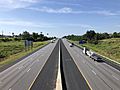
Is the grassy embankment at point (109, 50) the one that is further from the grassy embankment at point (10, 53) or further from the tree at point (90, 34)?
the tree at point (90, 34)

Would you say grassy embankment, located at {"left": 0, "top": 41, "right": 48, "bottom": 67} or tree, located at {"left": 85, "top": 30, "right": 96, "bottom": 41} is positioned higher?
tree, located at {"left": 85, "top": 30, "right": 96, "bottom": 41}

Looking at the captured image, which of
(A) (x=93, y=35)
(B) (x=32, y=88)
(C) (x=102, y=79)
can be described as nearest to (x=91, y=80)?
(C) (x=102, y=79)

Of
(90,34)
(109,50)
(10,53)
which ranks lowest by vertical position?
(10,53)

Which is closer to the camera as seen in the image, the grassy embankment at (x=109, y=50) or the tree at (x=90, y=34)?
the grassy embankment at (x=109, y=50)

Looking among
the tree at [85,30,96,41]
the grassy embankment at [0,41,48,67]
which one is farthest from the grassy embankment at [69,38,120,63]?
the tree at [85,30,96,41]

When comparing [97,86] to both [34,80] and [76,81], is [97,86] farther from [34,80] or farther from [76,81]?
[34,80]

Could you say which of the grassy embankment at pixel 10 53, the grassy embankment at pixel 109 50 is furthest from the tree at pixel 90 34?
the grassy embankment at pixel 10 53

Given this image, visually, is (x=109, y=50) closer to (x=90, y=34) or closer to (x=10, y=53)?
(x=10, y=53)

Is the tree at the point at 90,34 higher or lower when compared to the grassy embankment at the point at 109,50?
higher

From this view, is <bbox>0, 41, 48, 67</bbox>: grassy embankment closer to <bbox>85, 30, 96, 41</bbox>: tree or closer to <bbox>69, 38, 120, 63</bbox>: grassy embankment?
<bbox>69, 38, 120, 63</bbox>: grassy embankment

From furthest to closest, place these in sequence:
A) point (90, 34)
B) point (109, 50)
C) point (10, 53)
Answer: point (90, 34) → point (109, 50) → point (10, 53)

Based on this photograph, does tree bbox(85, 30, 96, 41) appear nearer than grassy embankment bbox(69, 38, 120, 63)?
No

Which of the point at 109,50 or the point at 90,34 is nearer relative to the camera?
the point at 109,50

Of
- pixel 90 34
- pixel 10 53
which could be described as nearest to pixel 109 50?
pixel 10 53
